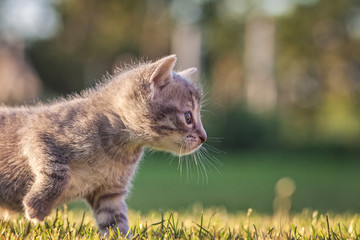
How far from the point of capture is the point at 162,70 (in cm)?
404

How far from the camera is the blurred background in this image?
1231 cm

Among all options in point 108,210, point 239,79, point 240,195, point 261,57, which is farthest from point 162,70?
point 239,79

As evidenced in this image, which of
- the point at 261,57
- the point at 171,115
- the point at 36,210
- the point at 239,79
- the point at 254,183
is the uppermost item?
the point at 239,79

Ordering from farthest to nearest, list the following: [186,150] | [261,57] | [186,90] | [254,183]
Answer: [261,57]
[254,183]
[186,90]
[186,150]

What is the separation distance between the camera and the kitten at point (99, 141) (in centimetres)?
384

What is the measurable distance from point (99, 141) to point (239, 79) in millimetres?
45192

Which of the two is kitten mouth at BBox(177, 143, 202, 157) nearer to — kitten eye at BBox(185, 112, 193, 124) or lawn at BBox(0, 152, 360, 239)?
kitten eye at BBox(185, 112, 193, 124)

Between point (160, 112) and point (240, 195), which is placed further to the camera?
point (240, 195)

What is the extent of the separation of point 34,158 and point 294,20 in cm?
3117

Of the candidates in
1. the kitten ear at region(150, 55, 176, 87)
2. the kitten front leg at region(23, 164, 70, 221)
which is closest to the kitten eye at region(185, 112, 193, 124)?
the kitten ear at region(150, 55, 176, 87)

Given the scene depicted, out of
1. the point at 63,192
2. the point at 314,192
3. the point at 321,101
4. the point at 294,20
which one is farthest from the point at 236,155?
the point at 294,20

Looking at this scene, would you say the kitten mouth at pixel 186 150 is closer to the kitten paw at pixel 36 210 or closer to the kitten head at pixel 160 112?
the kitten head at pixel 160 112

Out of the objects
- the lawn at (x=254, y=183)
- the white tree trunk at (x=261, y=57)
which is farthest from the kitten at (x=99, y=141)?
the white tree trunk at (x=261, y=57)

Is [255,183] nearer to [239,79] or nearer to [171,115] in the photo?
[171,115]
